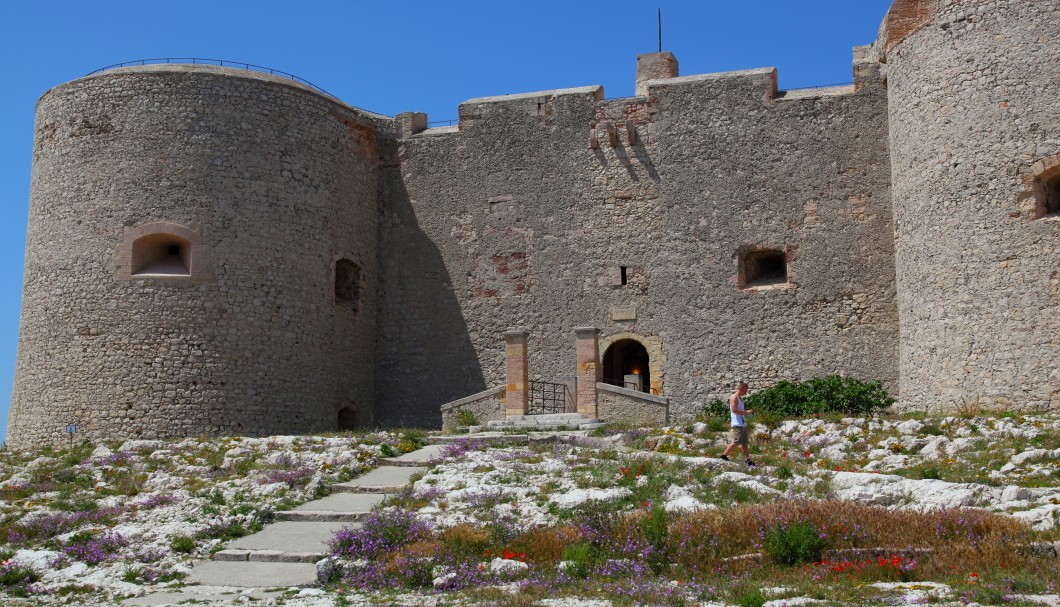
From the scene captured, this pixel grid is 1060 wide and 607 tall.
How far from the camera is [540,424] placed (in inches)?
639

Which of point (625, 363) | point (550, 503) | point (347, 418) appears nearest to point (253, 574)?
point (550, 503)

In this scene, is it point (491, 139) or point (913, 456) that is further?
point (491, 139)

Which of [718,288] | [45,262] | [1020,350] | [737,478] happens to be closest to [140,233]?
[45,262]

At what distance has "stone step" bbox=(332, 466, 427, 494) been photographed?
11.9 m

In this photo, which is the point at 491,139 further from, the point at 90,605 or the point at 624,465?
the point at 90,605

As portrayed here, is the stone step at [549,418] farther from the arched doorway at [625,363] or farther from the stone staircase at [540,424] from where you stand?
the arched doorway at [625,363]

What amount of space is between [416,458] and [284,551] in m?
3.96

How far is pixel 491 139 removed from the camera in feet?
69.8

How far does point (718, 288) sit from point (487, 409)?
4.77 metres

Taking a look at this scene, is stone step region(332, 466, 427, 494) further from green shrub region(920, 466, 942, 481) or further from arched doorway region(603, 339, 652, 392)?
arched doorway region(603, 339, 652, 392)

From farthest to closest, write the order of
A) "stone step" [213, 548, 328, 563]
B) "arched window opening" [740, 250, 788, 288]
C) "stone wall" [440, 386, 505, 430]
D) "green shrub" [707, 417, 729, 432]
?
1. "arched window opening" [740, 250, 788, 288]
2. "stone wall" [440, 386, 505, 430]
3. "green shrub" [707, 417, 729, 432]
4. "stone step" [213, 548, 328, 563]

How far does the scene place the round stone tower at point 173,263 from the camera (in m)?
18.2

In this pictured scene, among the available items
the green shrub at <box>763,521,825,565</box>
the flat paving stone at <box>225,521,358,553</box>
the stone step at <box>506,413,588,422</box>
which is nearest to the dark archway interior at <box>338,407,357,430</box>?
the stone step at <box>506,413,588,422</box>

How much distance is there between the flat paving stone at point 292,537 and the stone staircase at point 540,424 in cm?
517
